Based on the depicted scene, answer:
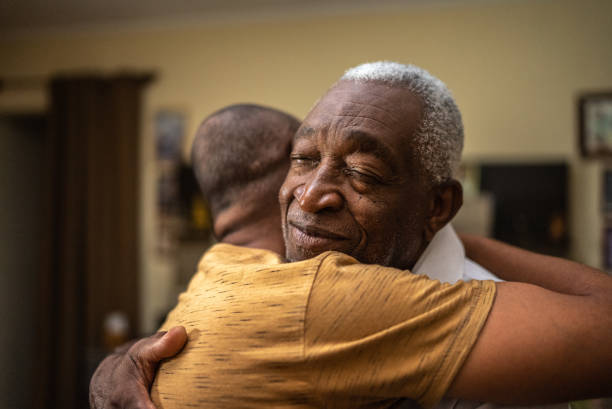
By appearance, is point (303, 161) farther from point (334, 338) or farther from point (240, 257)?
point (334, 338)

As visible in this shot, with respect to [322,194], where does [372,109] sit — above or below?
above

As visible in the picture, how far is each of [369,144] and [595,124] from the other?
3343 millimetres

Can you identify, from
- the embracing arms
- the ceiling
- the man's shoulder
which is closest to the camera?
the embracing arms

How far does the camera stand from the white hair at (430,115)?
88cm

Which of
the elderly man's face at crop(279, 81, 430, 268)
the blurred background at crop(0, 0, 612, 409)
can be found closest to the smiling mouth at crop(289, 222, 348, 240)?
the elderly man's face at crop(279, 81, 430, 268)

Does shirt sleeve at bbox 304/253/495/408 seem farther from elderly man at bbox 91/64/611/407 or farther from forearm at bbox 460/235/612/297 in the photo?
forearm at bbox 460/235/612/297

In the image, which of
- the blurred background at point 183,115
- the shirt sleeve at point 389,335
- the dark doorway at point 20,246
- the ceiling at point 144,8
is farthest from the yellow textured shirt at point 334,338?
the dark doorway at point 20,246

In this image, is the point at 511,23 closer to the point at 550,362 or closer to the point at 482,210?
the point at 482,210

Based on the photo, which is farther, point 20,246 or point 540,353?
point 20,246

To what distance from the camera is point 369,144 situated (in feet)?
2.69

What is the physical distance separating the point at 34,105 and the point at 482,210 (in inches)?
169

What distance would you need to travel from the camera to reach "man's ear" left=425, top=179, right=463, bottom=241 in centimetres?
93

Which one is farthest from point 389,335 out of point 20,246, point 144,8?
point 20,246

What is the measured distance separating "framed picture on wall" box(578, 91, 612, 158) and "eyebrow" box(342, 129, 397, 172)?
326 cm
